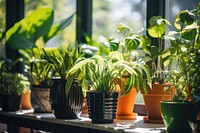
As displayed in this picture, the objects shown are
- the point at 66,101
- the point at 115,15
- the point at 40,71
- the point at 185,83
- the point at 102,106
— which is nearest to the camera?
the point at 185,83

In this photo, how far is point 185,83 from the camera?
73.0 inches

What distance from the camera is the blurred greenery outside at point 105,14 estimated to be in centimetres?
246

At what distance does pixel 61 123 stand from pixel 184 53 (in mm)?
791

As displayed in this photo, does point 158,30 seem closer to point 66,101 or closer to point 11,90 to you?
point 66,101

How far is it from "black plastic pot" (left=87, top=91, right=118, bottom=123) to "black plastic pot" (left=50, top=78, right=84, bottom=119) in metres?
0.20

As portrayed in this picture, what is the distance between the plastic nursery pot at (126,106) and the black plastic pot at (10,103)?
2.79 feet

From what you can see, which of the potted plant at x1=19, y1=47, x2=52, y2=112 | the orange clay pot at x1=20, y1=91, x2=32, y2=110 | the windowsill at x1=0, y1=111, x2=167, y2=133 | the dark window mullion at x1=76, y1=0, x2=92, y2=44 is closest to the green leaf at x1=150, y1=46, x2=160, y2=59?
the windowsill at x1=0, y1=111, x2=167, y2=133

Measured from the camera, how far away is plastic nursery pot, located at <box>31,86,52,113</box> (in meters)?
2.61

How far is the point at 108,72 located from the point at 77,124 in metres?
0.32

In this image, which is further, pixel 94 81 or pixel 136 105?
pixel 136 105

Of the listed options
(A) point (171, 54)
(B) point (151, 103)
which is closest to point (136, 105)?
(B) point (151, 103)

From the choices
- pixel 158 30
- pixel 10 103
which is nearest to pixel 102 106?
pixel 158 30

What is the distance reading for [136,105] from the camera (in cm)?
259

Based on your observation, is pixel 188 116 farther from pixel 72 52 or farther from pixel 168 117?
pixel 72 52
